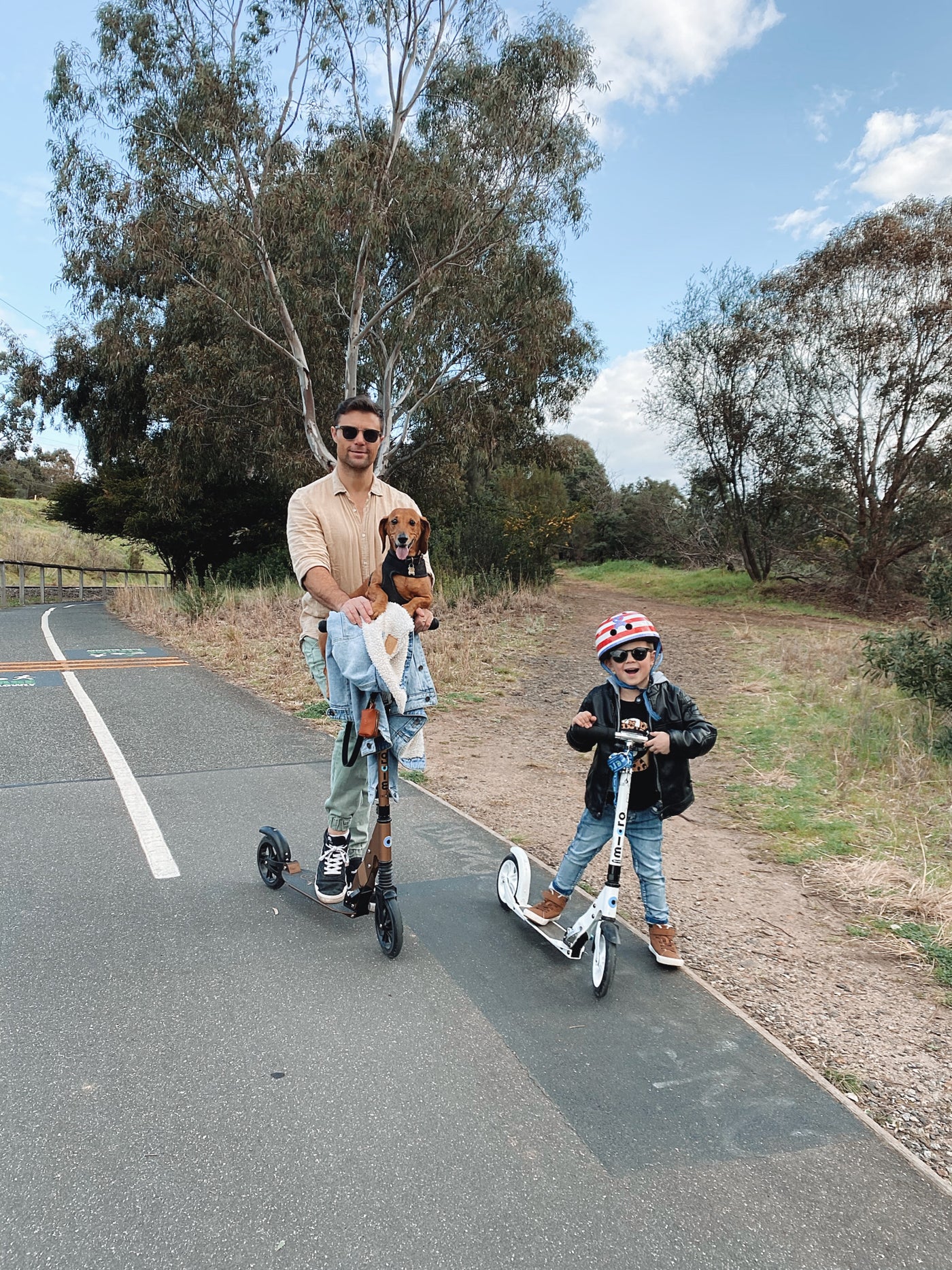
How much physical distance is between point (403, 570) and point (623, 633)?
3.13ft

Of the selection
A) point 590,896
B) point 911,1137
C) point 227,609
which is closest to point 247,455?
point 227,609

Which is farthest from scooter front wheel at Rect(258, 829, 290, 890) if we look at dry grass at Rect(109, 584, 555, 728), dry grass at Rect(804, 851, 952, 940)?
dry grass at Rect(109, 584, 555, 728)

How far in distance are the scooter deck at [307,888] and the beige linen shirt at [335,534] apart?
4.06 ft

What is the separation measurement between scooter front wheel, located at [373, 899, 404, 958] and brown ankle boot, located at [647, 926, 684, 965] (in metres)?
1.10

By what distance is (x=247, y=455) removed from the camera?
2312 cm

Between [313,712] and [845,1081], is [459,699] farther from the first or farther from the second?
[845,1081]

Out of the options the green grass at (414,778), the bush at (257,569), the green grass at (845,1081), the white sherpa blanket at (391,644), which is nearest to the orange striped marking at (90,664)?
the green grass at (414,778)

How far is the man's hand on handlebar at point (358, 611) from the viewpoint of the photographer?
11.4 feet

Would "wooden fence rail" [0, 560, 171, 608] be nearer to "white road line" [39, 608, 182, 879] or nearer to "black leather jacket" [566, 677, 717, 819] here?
"white road line" [39, 608, 182, 879]

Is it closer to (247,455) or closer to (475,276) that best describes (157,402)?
(247,455)

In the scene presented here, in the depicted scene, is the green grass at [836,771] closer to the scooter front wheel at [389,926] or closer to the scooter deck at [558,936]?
the scooter deck at [558,936]

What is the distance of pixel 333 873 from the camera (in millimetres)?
4078

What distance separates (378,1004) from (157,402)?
70.2 feet

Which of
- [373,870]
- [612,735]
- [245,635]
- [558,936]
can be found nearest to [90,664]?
[245,635]
